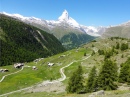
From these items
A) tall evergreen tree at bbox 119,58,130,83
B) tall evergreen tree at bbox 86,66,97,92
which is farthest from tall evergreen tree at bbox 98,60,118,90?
tall evergreen tree at bbox 119,58,130,83

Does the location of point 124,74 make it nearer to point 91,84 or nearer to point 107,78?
point 107,78

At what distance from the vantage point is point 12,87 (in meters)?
90.1

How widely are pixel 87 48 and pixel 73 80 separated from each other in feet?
460

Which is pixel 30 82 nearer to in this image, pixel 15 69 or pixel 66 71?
pixel 66 71

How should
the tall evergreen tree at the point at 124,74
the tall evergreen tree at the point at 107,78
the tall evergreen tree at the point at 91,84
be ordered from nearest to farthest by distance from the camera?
the tall evergreen tree at the point at 107,78, the tall evergreen tree at the point at 91,84, the tall evergreen tree at the point at 124,74

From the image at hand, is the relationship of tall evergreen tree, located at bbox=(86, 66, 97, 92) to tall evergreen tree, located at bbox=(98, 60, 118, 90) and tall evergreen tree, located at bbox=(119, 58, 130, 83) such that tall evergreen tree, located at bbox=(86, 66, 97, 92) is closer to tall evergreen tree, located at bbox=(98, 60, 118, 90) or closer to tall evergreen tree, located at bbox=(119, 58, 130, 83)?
tall evergreen tree, located at bbox=(98, 60, 118, 90)

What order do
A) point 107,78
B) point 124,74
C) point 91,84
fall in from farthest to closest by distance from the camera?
point 124,74
point 91,84
point 107,78

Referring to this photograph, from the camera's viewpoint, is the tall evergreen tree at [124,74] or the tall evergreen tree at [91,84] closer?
the tall evergreen tree at [91,84]


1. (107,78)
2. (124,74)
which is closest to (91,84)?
(107,78)

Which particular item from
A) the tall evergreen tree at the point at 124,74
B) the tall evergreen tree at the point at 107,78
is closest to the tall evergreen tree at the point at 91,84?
the tall evergreen tree at the point at 107,78

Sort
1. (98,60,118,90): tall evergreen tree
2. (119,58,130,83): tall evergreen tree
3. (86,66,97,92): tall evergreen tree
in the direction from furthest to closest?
(119,58,130,83): tall evergreen tree → (86,66,97,92): tall evergreen tree → (98,60,118,90): tall evergreen tree

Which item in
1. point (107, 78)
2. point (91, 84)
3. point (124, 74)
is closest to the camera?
point (107, 78)

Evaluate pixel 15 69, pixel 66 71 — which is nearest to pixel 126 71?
pixel 66 71

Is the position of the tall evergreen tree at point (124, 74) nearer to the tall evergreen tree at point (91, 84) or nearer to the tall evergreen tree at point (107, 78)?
the tall evergreen tree at point (107, 78)
